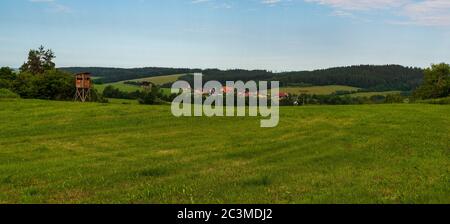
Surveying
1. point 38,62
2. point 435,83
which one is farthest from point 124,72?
point 435,83

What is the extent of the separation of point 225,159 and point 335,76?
12498 cm

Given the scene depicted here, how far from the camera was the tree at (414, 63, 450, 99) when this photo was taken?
87438 mm

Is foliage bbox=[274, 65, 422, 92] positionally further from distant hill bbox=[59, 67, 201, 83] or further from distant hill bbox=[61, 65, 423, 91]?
distant hill bbox=[59, 67, 201, 83]

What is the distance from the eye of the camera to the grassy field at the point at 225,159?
36.3ft

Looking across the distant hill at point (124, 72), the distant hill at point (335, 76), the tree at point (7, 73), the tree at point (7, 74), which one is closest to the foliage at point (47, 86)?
the tree at point (7, 74)

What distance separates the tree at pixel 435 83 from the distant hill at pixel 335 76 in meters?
Result: 35.3

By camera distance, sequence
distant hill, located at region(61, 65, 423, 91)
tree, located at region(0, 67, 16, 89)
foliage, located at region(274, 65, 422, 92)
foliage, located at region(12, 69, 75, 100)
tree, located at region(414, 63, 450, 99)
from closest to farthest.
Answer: foliage, located at region(12, 69, 75, 100), tree, located at region(414, 63, 450, 99), tree, located at region(0, 67, 16, 89), distant hill, located at region(61, 65, 423, 91), foliage, located at region(274, 65, 422, 92)

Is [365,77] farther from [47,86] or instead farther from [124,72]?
[47,86]
